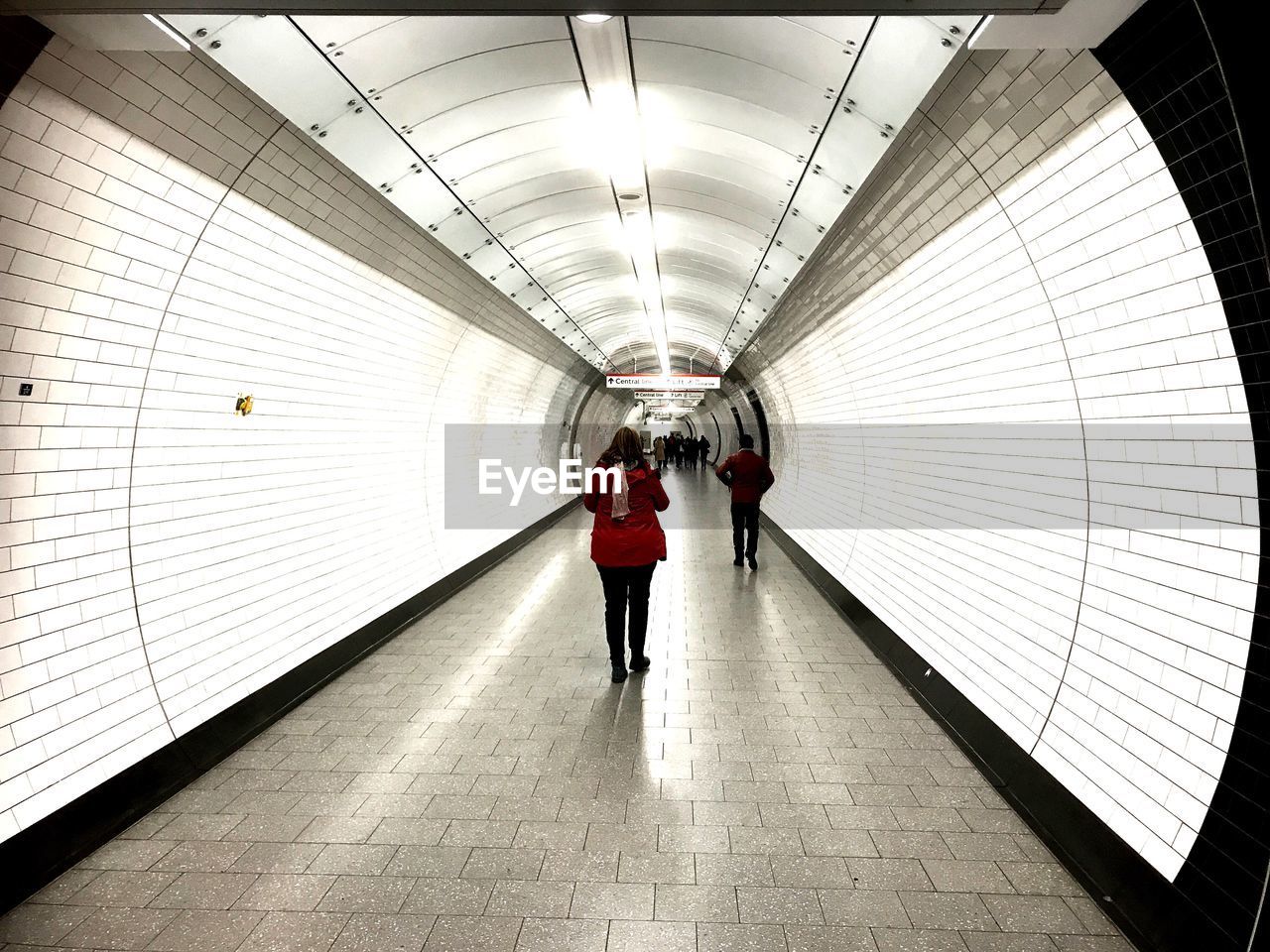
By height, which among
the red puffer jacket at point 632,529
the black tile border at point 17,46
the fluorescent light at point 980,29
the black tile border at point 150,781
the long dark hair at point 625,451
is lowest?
the black tile border at point 150,781

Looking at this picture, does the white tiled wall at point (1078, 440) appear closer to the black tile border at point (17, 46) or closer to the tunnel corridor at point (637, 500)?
the tunnel corridor at point (637, 500)

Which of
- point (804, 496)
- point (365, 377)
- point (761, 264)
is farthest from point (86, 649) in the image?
point (804, 496)

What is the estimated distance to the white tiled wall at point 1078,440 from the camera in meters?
2.38

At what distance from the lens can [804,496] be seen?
410 inches

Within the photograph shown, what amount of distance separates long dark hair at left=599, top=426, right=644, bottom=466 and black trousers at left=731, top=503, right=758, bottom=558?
4180 millimetres

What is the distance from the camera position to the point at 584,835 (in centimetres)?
320

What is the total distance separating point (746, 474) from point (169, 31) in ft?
23.3

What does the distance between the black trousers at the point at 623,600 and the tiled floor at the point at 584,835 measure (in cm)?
32

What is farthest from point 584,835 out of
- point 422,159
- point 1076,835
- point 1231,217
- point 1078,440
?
point 422,159

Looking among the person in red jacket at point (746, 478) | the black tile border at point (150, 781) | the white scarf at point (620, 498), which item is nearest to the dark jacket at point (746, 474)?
the person in red jacket at point (746, 478)

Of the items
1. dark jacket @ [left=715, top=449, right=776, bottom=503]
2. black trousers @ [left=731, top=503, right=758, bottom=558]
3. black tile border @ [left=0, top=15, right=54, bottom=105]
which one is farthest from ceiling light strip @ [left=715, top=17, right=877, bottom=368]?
black tile border @ [left=0, top=15, right=54, bottom=105]

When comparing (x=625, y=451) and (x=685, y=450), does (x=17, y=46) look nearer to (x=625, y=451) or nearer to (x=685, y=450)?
(x=625, y=451)

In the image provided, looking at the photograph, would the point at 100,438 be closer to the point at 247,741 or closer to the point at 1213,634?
the point at 247,741

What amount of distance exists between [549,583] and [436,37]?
6254 mm
